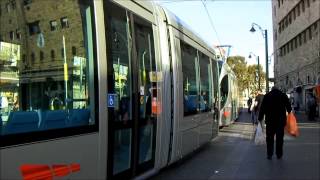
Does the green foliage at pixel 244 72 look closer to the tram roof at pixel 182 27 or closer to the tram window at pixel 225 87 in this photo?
the tram window at pixel 225 87

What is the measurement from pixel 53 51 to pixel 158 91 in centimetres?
357

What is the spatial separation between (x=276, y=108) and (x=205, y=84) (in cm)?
202

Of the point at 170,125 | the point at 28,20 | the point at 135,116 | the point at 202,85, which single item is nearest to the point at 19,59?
the point at 28,20

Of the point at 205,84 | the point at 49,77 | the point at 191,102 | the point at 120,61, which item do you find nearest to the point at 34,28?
the point at 49,77

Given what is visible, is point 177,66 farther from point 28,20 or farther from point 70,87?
point 28,20

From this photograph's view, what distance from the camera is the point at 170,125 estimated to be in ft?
31.6

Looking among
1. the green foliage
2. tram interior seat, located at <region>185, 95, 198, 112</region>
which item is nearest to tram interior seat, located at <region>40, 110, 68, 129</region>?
tram interior seat, located at <region>185, 95, 198, 112</region>

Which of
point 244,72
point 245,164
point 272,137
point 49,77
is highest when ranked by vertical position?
point 244,72

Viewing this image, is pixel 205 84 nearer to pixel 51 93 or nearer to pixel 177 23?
pixel 177 23

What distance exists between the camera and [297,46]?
187ft

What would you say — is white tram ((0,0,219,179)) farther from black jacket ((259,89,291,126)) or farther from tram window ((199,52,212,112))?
black jacket ((259,89,291,126))

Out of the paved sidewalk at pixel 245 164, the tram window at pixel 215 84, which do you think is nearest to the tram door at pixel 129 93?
the paved sidewalk at pixel 245 164

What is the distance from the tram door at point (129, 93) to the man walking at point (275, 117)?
4875mm

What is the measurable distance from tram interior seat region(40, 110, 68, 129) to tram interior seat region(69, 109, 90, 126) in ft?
0.42
